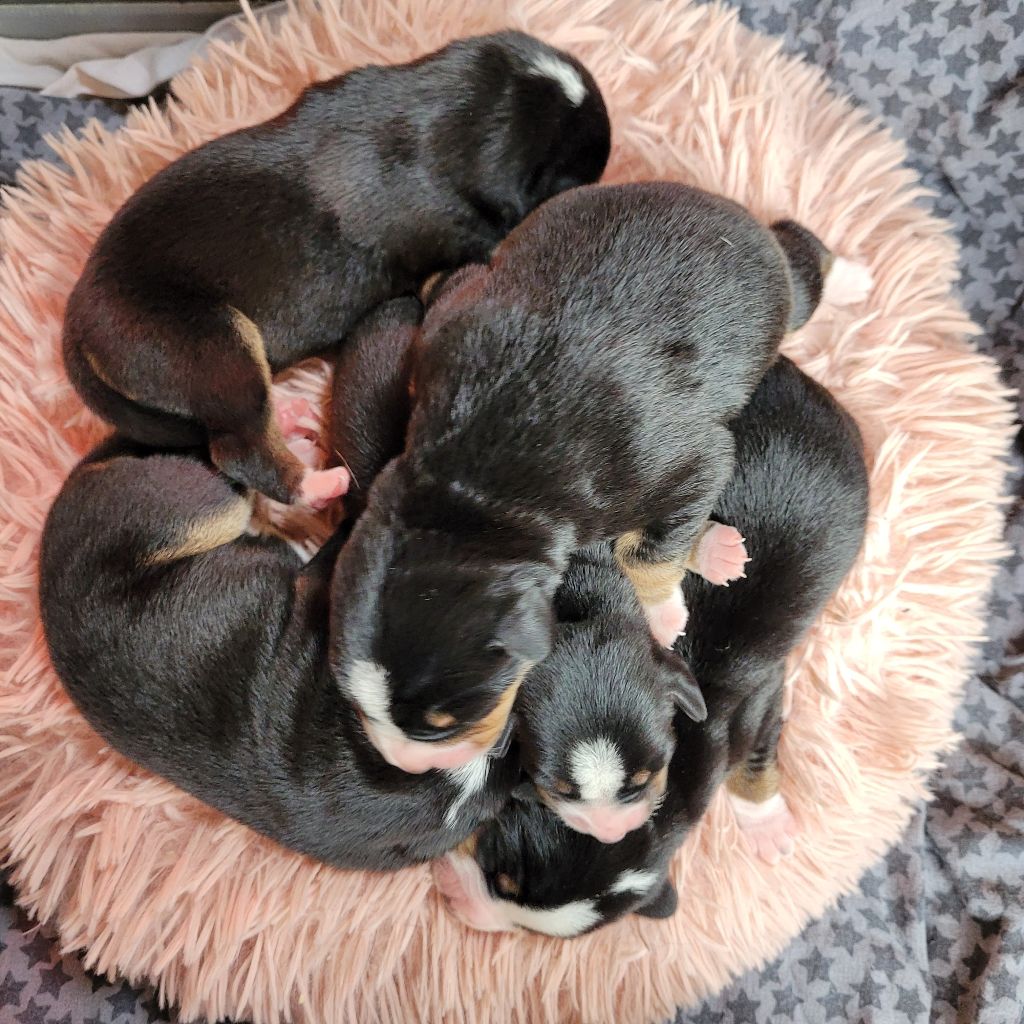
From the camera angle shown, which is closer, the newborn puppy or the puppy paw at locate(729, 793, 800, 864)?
the newborn puppy

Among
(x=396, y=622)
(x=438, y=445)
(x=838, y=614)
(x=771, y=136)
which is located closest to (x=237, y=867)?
(x=396, y=622)

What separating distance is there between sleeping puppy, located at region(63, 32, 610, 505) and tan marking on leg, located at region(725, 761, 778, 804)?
3.43 feet

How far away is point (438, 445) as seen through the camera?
1.52 m

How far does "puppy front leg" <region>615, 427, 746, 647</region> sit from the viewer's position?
167 centimetres

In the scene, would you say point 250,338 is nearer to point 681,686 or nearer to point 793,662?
point 681,686

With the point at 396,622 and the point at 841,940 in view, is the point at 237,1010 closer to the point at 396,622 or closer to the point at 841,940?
the point at 396,622

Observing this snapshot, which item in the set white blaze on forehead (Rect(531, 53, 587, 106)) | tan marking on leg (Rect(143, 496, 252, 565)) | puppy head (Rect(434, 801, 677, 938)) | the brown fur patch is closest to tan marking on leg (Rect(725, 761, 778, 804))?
puppy head (Rect(434, 801, 677, 938))

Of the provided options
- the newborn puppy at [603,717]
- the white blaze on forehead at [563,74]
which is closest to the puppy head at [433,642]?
the newborn puppy at [603,717]

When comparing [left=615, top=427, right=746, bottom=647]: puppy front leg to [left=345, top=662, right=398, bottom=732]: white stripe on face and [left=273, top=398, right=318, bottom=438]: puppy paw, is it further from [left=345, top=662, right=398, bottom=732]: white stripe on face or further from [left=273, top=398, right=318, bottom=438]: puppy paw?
[left=273, top=398, right=318, bottom=438]: puppy paw

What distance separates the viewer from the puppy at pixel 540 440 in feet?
4.73

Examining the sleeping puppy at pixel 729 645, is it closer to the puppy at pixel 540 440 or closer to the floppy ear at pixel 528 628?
the puppy at pixel 540 440

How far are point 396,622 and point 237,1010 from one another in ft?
3.45

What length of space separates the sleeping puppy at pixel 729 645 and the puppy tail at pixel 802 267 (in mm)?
107

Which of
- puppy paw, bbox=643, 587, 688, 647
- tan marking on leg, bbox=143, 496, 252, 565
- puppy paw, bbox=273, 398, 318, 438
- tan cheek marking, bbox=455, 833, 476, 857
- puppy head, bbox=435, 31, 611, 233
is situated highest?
puppy head, bbox=435, 31, 611, 233
